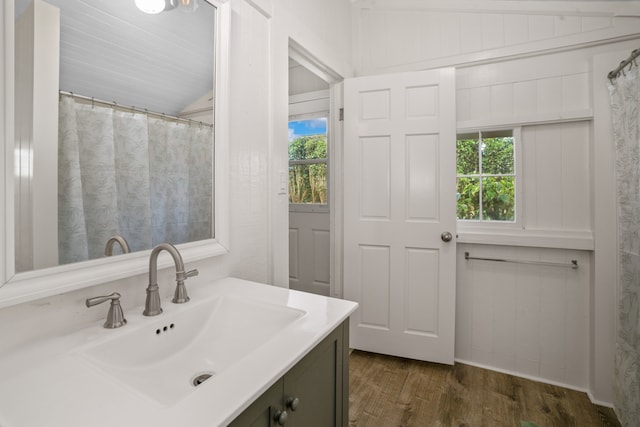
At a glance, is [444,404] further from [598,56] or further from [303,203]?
[598,56]

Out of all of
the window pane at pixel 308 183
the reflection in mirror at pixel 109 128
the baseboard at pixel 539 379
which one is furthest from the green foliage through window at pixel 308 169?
the reflection in mirror at pixel 109 128

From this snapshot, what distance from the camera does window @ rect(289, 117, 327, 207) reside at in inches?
118

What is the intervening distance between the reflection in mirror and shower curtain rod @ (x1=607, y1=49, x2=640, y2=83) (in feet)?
6.37

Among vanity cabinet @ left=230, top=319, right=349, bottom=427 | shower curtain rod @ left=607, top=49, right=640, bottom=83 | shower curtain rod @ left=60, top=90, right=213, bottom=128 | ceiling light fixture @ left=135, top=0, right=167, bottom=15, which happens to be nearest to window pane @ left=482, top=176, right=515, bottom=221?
shower curtain rod @ left=607, top=49, right=640, bottom=83

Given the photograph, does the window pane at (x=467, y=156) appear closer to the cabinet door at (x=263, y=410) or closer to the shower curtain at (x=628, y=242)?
Result: the shower curtain at (x=628, y=242)

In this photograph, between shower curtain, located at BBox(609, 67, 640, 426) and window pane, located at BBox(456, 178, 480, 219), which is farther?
window pane, located at BBox(456, 178, 480, 219)

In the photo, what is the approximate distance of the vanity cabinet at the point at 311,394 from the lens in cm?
69

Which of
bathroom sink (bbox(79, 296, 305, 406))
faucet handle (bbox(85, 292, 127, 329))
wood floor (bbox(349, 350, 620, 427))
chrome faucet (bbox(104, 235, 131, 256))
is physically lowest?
wood floor (bbox(349, 350, 620, 427))

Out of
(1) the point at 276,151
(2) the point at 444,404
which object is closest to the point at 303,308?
(1) the point at 276,151

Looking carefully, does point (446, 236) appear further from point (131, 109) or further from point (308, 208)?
point (131, 109)

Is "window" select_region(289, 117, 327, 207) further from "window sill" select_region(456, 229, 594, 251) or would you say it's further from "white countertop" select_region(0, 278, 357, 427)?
"white countertop" select_region(0, 278, 357, 427)

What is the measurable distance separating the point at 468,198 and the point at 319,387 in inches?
72.0

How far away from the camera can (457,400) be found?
5.98 ft

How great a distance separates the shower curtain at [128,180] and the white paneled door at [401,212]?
4.36 feet
